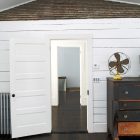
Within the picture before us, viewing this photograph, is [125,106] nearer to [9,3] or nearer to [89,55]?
[89,55]

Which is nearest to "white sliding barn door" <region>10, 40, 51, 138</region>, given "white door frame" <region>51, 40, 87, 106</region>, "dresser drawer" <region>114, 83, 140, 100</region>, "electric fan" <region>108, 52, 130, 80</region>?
"electric fan" <region>108, 52, 130, 80</region>

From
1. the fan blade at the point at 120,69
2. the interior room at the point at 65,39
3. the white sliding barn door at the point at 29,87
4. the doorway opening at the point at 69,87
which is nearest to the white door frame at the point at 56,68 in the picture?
the doorway opening at the point at 69,87

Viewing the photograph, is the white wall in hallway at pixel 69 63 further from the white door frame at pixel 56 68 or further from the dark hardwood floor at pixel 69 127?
the dark hardwood floor at pixel 69 127

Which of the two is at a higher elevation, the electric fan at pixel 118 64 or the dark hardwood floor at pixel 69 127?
the electric fan at pixel 118 64

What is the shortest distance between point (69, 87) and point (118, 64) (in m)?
7.14

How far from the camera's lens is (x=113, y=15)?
4887 millimetres

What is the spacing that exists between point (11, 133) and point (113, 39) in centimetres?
283

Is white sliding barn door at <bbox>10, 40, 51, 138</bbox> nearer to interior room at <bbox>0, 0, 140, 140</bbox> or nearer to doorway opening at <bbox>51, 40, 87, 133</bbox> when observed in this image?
interior room at <bbox>0, 0, 140, 140</bbox>

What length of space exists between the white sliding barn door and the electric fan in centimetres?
133

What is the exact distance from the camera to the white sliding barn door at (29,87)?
452cm

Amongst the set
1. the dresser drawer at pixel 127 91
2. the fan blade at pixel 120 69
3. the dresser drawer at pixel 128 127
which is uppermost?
the fan blade at pixel 120 69

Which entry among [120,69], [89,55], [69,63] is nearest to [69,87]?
[69,63]

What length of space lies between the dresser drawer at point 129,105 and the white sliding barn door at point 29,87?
1.58 meters

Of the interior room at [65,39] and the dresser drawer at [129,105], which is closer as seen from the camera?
the dresser drawer at [129,105]
